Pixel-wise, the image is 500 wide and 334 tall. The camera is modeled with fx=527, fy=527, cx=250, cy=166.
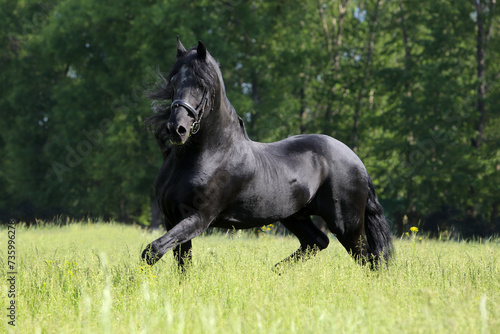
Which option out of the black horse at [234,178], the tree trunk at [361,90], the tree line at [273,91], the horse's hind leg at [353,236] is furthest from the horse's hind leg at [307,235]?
the tree trunk at [361,90]

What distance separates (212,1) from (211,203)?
57.9ft

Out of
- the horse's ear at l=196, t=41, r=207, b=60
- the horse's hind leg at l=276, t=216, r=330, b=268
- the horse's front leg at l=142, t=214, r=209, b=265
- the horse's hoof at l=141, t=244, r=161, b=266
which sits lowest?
the horse's hind leg at l=276, t=216, r=330, b=268

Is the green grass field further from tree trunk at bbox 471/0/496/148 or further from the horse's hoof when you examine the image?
tree trunk at bbox 471/0/496/148

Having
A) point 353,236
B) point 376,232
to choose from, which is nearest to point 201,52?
point 353,236

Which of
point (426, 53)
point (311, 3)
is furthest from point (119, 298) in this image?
point (311, 3)

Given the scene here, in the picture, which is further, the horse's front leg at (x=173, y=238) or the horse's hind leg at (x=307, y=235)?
the horse's hind leg at (x=307, y=235)

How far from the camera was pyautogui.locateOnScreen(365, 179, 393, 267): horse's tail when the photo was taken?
6109 millimetres

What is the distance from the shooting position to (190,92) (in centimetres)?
457

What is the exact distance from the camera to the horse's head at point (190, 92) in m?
4.37

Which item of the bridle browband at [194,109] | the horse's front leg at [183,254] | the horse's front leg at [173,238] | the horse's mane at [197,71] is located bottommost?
the horse's front leg at [183,254]

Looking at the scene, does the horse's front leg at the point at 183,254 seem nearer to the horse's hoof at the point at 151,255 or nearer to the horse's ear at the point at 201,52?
the horse's hoof at the point at 151,255

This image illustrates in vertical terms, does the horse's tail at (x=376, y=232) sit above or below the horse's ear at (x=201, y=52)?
below

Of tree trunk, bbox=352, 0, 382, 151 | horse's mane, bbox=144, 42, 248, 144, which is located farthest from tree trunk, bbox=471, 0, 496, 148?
horse's mane, bbox=144, 42, 248, 144

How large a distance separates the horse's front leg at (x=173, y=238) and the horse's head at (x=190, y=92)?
719 millimetres
